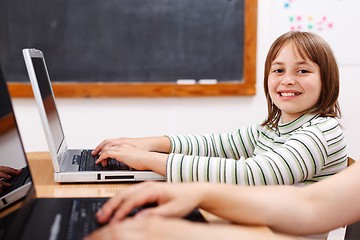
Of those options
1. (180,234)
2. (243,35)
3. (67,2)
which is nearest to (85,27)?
(67,2)

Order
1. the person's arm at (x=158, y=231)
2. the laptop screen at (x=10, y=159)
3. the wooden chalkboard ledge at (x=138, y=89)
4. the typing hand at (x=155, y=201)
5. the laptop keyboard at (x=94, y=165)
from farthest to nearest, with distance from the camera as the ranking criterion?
the wooden chalkboard ledge at (x=138, y=89) → the laptop keyboard at (x=94, y=165) → the laptop screen at (x=10, y=159) → the typing hand at (x=155, y=201) → the person's arm at (x=158, y=231)

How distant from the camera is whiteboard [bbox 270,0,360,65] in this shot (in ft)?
8.57

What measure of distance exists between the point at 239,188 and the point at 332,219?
0.19 meters

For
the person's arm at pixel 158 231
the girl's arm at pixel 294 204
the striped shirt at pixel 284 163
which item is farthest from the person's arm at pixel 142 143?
the person's arm at pixel 158 231

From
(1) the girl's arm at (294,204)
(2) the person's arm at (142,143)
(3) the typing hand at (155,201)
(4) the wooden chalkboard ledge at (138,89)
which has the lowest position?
(4) the wooden chalkboard ledge at (138,89)

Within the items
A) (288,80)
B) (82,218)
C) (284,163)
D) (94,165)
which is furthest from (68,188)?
(288,80)

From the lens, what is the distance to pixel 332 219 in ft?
2.85

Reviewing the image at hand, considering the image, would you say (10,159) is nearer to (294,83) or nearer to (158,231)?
(158,231)

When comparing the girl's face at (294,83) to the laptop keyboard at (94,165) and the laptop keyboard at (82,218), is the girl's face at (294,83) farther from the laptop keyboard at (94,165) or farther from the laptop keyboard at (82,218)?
the laptop keyboard at (82,218)

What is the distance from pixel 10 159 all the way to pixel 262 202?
1.61 ft

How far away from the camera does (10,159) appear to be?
3.17ft

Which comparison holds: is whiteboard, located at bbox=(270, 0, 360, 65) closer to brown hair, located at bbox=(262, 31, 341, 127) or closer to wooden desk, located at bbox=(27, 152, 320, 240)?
brown hair, located at bbox=(262, 31, 341, 127)

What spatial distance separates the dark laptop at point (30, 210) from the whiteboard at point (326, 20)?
6.24 ft

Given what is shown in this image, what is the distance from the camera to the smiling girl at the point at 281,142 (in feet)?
3.88
